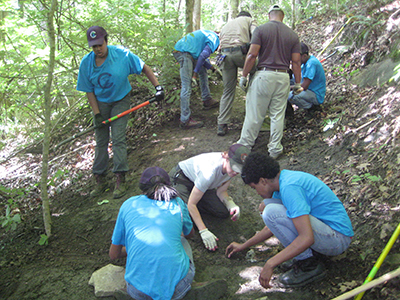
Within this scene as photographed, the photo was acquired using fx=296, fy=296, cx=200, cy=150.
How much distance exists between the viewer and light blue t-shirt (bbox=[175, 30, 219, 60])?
221 inches

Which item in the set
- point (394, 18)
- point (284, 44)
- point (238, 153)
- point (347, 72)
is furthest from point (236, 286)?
point (394, 18)

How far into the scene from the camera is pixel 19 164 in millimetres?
6395

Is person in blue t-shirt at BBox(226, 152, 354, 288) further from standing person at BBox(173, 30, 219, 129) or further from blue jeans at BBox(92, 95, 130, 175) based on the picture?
standing person at BBox(173, 30, 219, 129)

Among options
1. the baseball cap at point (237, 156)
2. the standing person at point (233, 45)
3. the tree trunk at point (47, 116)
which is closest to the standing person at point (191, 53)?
the standing person at point (233, 45)

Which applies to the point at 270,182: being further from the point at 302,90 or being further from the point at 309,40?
the point at 309,40

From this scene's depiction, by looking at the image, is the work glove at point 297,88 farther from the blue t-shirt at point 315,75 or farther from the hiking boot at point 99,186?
the hiking boot at point 99,186

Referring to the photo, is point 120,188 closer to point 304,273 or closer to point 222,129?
point 222,129

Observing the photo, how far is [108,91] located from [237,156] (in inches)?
92.1

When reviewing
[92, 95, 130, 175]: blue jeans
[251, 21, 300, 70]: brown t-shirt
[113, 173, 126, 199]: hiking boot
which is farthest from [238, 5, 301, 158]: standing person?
[113, 173, 126, 199]: hiking boot

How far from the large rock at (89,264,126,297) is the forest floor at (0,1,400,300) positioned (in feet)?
0.37

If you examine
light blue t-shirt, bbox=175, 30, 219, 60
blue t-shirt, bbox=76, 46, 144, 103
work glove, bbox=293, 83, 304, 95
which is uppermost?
light blue t-shirt, bbox=175, 30, 219, 60

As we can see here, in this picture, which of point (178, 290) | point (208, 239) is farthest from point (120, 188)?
point (178, 290)

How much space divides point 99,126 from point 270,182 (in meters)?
2.92

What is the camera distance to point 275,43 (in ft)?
13.9
